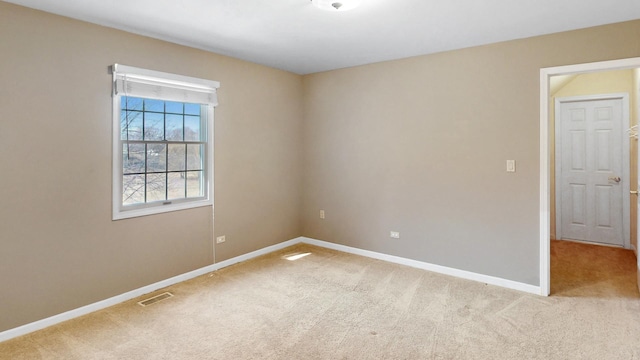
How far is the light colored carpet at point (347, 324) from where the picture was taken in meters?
2.40

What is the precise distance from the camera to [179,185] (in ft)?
12.4

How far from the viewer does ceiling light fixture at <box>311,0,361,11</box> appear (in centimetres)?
251

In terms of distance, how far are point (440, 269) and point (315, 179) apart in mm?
2052

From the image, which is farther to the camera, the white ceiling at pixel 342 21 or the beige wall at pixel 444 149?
the beige wall at pixel 444 149

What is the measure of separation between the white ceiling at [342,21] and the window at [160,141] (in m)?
0.47

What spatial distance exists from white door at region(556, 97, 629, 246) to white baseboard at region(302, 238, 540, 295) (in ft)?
8.12

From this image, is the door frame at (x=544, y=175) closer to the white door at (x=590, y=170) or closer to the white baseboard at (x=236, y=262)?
the white baseboard at (x=236, y=262)

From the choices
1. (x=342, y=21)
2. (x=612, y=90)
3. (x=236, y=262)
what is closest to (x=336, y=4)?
(x=342, y=21)

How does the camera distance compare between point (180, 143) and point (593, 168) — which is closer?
point (180, 143)

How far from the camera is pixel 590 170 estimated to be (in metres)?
5.02

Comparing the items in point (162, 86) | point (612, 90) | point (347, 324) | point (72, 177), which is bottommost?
point (347, 324)

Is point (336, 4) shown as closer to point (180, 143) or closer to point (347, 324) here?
point (180, 143)

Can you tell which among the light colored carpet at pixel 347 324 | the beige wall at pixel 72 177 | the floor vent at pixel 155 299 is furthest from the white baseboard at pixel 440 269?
the floor vent at pixel 155 299

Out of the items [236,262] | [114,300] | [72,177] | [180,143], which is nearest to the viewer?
[72,177]
